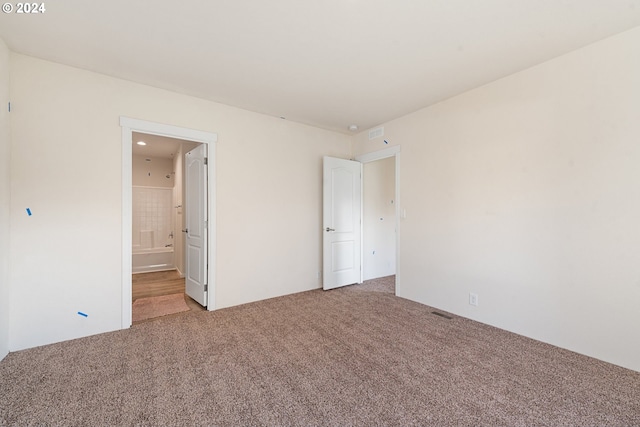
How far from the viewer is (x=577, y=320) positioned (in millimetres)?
2320

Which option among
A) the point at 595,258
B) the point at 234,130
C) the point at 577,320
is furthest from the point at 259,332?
the point at 595,258

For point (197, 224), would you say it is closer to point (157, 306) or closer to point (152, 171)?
point (157, 306)

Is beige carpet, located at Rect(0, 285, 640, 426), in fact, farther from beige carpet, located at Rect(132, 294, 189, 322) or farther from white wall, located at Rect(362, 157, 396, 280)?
white wall, located at Rect(362, 157, 396, 280)

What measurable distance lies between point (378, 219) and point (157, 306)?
382 cm

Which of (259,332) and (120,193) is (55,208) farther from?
(259,332)

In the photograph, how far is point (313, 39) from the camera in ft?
7.24

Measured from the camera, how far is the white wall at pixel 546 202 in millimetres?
2111

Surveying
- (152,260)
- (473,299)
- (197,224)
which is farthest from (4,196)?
(473,299)

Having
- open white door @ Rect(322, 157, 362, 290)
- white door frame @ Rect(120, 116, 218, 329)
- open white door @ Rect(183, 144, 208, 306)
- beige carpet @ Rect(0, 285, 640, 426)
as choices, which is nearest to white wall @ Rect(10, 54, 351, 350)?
white door frame @ Rect(120, 116, 218, 329)

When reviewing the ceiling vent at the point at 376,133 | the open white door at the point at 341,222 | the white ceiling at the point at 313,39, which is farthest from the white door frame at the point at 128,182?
the ceiling vent at the point at 376,133

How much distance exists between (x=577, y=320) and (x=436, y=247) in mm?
1434

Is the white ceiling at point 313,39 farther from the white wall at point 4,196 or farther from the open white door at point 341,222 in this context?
the open white door at point 341,222

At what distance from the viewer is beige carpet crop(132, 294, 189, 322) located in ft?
10.6

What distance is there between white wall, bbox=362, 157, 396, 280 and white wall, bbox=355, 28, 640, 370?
146cm
